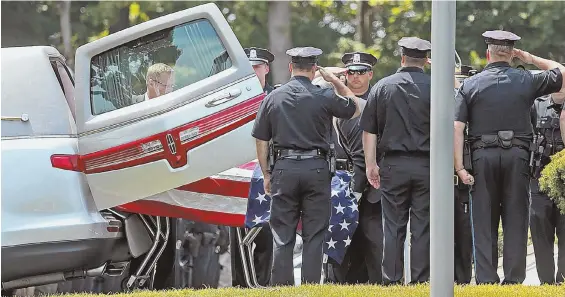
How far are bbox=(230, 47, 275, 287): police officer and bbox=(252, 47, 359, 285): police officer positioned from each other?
2.59 ft

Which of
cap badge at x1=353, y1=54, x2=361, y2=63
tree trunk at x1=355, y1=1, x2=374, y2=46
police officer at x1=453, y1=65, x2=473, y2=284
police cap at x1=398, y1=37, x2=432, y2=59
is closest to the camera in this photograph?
police cap at x1=398, y1=37, x2=432, y2=59

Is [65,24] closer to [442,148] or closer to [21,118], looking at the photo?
[21,118]

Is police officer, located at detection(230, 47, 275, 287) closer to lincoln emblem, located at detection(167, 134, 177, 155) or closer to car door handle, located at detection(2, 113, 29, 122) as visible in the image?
lincoln emblem, located at detection(167, 134, 177, 155)

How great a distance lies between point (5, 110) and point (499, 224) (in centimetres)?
330

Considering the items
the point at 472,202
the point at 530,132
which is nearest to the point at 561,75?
the point at 530,132

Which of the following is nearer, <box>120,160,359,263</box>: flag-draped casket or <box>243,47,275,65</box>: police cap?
<box>120,160,359,263</box>: flag-draped casket

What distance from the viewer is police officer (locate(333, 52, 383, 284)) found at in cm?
764

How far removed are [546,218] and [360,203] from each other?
4.64 ft

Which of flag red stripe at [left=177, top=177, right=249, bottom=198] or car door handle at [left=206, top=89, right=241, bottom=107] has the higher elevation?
car door handle at [left=206, top=89, right=241, bottom=107]

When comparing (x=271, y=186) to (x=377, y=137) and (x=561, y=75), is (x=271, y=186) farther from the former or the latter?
(x=561, y=75)

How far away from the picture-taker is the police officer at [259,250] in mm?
7867

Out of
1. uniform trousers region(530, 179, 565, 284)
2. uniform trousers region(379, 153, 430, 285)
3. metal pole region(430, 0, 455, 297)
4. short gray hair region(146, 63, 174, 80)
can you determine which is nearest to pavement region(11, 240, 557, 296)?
uniform trousers region(530, 179, 565, 284)

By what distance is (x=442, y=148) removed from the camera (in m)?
4.84

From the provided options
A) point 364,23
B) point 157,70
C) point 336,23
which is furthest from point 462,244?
point 336,23
